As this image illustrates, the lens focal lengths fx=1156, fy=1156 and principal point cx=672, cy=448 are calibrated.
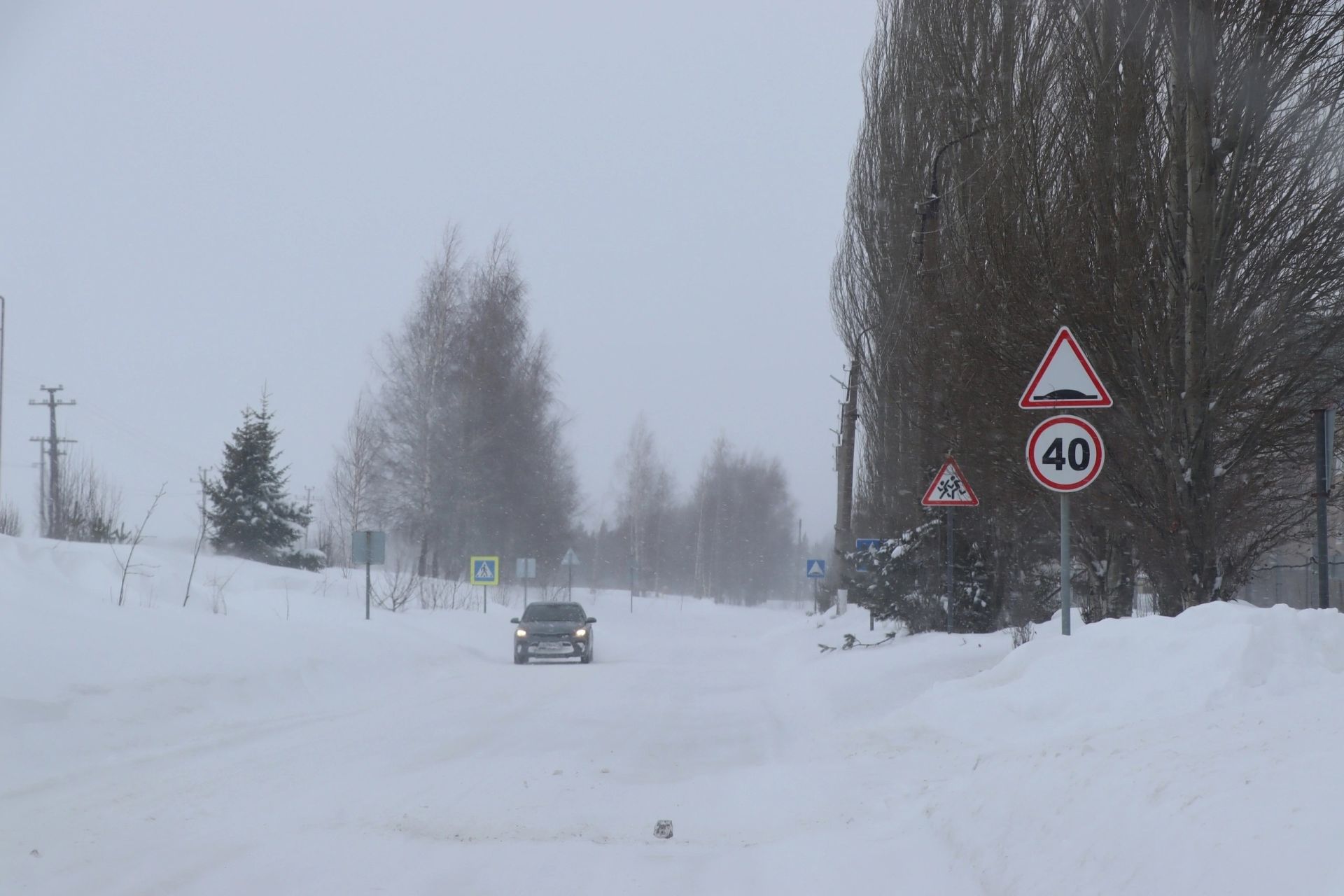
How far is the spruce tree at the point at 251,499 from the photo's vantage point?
3819 centimetres

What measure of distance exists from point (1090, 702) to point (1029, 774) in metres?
2.14

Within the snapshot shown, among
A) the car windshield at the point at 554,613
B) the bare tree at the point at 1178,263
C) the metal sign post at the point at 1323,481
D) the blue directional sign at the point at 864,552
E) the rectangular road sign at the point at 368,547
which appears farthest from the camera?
the car windshield at the point at 554,613

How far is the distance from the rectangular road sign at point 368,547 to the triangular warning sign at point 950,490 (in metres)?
12.6

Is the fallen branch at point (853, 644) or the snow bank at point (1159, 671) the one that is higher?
the snow bank at point (1159, 671)

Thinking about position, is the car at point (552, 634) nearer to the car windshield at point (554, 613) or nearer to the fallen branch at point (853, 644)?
the car windshield at point (554, 613)

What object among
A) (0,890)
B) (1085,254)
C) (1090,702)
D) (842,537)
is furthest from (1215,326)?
(842,537)

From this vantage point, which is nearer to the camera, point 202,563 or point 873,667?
point 873,667

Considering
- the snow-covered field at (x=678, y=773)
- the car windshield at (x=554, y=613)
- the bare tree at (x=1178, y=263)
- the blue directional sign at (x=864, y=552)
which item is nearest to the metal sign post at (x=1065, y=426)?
the snow-covered field at (x=678, y=773)

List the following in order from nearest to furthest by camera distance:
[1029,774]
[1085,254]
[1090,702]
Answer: [1029,774], [1090,702], [1085,254]

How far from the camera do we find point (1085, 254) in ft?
39.8

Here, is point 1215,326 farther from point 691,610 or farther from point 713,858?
point 691,610

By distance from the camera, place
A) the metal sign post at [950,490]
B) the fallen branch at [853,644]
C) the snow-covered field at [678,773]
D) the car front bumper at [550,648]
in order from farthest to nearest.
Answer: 1. the car front bumper at [550,648]
2. the fallen branch at [853,644]
3. the metal sign post at [950,490]
4. the snow-covered field at [678,773]

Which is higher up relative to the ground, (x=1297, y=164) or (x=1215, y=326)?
(x=1297, y=164)

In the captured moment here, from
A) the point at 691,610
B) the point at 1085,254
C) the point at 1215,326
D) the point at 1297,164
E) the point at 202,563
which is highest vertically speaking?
the point at 1297,164
